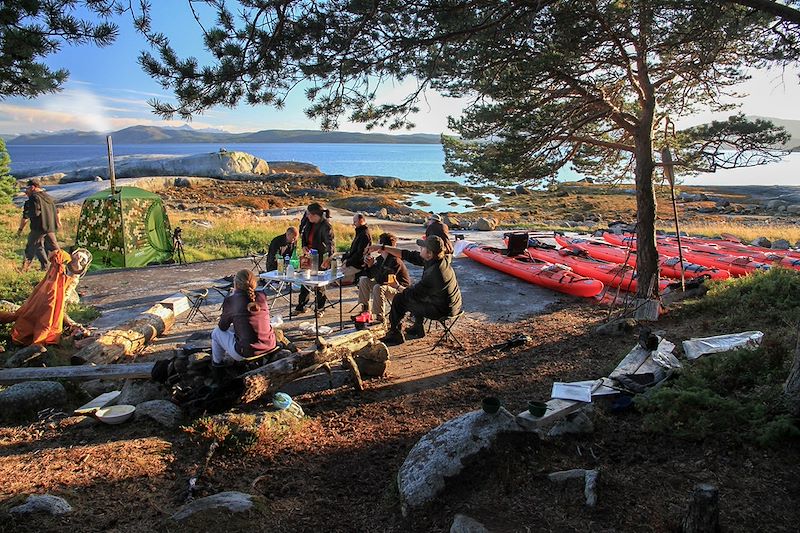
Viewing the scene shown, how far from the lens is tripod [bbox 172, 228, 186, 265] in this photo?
12.9 meters

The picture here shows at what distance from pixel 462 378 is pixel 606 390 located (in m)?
1.73

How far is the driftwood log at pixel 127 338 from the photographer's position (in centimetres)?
651

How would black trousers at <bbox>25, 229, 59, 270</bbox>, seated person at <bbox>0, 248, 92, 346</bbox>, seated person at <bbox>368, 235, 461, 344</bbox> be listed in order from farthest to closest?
1. black trousers at <bbox>25, 229, 59, 270</bbox>
2. seated person at <bbox>0, 248, 92, 346</bbox>
3. seated person at <bbox>368, 235, 461, 344</bbox>

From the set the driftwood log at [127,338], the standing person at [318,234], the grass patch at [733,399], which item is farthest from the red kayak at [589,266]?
the driftwood log at [127,338]

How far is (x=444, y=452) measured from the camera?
366cm

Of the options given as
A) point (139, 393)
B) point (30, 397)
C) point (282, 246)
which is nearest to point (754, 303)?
point (282, 246)

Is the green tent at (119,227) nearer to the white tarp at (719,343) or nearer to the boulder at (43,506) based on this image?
the boulder at (43,506)

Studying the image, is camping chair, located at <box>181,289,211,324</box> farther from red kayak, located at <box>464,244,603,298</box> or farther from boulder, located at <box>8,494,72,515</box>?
red kayak, located at <box>464,244,603,298</box>

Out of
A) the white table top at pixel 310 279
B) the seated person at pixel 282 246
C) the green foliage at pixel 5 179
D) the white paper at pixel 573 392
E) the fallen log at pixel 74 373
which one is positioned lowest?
the fallen log at pixel 74 373

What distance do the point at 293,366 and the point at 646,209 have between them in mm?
6407

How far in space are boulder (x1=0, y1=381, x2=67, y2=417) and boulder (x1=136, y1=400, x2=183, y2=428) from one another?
1032 mm

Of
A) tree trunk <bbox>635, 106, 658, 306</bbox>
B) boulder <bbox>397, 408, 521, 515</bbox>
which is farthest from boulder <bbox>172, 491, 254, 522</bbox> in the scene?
tree trunk <bbox>635, 106, 658, 306</bbox>

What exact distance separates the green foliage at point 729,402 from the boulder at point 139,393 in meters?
4.74

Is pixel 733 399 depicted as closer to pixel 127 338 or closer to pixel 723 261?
pixel 127 338
